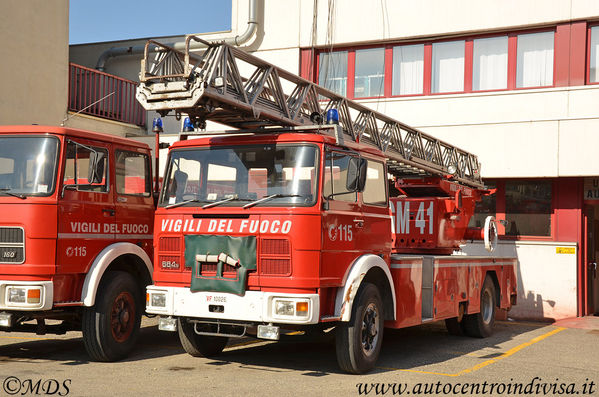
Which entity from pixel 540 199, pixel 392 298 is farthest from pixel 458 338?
pixel 540 199

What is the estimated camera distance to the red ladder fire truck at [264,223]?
289 inches

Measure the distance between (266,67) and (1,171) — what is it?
3231mm

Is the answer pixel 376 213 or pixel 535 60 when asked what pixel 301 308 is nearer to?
pixel 376 213

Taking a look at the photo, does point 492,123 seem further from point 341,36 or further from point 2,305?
point 2,305

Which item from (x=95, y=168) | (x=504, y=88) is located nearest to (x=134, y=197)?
(x=95, y=168)

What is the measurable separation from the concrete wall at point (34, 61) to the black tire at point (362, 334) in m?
9.56

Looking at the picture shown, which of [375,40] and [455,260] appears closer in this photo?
[455,260]

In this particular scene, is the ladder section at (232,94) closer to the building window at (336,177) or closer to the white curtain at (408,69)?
the building window at (336,177)

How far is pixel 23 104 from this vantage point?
1474cm

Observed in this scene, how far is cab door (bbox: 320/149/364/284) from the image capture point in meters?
7.50

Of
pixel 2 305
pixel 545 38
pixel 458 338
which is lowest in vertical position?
pixel 458 338

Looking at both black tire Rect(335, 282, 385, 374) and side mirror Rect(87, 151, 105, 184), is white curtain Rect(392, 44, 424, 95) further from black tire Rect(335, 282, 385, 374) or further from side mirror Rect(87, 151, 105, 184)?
side mirror Rect(87, 151, 105, 184)

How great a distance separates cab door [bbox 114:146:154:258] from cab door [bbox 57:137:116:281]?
155 millimetres

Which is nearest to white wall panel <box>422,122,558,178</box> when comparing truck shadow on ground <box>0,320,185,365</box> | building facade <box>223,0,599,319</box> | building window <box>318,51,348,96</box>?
building facade <box>223,0,599,319</box>
